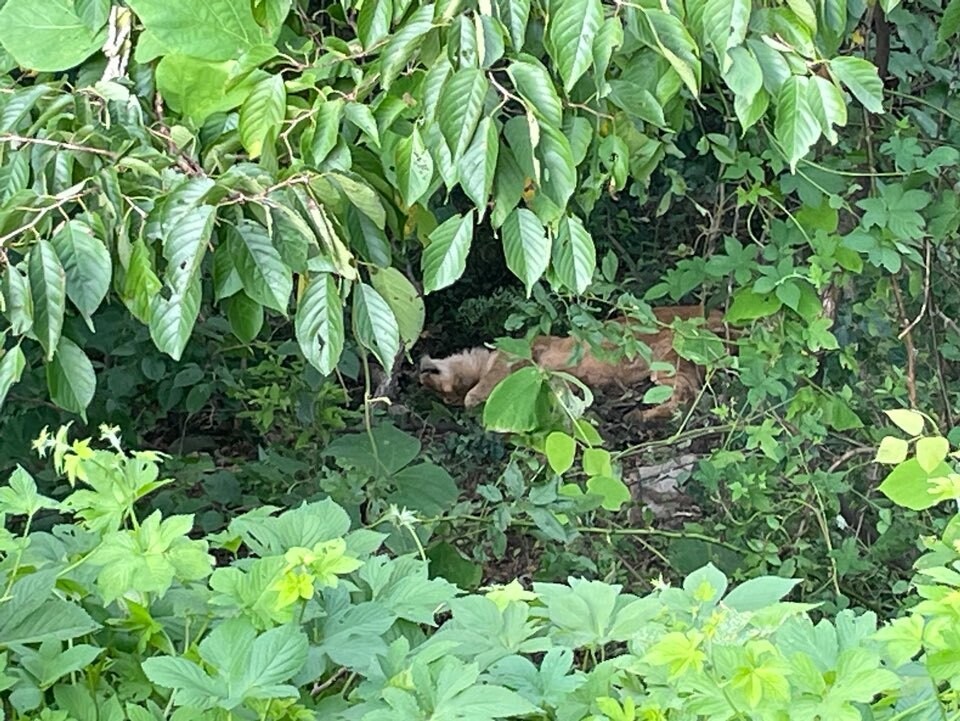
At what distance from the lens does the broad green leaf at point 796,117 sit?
2.81 feet

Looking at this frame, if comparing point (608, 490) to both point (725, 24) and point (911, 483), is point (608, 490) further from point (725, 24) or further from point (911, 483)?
point (725, 24)

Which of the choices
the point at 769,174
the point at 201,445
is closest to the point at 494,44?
the point at 769,174

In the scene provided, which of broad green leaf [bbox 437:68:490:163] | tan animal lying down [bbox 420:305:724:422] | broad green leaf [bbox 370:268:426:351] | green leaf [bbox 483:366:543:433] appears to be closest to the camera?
broad green leaf [bbox 437:68:490:163]

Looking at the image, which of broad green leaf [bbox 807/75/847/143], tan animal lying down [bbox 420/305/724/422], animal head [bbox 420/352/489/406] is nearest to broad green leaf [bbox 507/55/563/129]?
broad green leaf [bbox 807/75/847/143]

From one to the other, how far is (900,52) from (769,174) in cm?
32

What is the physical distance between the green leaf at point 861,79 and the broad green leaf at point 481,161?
0.35m

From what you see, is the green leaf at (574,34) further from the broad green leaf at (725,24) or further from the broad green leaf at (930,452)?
the broad green leaf at (930,452)

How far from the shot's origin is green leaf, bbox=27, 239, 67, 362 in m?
0.82

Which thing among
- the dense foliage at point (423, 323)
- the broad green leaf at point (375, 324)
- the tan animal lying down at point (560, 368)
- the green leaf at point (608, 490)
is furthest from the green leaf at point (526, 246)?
the tan animal lying down at point (560, 368)

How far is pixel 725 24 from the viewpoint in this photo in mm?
795

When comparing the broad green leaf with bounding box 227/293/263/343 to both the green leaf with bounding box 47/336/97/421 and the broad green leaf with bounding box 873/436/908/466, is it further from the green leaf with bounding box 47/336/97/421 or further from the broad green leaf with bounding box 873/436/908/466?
the broad green leaf with bounding box 873/436/908/466

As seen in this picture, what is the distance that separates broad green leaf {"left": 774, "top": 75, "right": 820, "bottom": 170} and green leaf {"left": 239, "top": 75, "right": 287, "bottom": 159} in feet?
1.43

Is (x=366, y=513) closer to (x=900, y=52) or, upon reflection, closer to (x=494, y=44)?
(x=494, y=44)

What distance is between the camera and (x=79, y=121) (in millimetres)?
936
